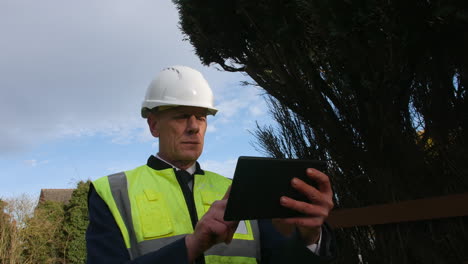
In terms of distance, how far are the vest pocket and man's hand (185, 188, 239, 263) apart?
0.45m

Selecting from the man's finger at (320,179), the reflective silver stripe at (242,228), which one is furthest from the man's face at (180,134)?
the man's finger at (320,179)

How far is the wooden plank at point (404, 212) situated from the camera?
3.70 m

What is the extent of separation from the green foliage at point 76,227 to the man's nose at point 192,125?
1697cm

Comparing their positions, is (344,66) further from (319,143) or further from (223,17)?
(223,17)

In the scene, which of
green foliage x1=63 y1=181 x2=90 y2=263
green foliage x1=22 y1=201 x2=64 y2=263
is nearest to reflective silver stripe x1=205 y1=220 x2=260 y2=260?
green foliage x1=63 y1=181 x2=90 y2=263

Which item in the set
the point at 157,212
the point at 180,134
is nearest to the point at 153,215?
the point at 157,212

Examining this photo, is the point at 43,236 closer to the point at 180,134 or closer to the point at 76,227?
the point at 76,227

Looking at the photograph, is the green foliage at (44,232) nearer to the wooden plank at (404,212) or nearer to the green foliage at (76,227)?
the green foliage at (76,227)

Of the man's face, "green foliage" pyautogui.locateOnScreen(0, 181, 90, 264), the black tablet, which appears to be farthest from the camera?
"green foliage" pyautogui.locateOnScreen(0, 181, 90, 264)

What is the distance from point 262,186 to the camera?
184 cm

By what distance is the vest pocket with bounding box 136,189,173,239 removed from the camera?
2309 mm

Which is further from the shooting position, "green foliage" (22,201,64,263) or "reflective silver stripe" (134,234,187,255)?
"green foliage" (22,201,64,263)

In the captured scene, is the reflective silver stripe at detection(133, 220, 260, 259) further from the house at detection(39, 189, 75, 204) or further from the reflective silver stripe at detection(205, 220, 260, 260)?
the house at detection(39, 189, 75, 204)

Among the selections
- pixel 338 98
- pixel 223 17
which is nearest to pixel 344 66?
pixel 338 98
